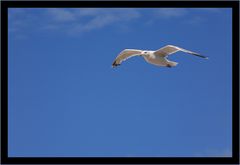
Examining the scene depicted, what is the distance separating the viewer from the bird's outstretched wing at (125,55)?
20.8 ft

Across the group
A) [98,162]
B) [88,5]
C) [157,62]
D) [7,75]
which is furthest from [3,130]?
[157,62]

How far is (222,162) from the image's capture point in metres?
3.43

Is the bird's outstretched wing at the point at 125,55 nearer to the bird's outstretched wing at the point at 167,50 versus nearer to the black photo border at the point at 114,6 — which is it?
the bird's outstretched wing at the point at 167,50

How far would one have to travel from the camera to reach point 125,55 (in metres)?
6.59

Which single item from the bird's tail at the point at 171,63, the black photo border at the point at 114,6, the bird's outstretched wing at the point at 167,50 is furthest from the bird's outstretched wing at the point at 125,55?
the black photo border at the point at 114,6

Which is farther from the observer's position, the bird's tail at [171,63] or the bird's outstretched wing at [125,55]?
the bird's outstretched wing at [125,55]

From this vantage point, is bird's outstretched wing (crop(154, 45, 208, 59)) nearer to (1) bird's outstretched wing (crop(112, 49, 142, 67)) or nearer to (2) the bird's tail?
(2) the bird's tail

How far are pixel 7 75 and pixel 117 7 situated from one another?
96 centimetres

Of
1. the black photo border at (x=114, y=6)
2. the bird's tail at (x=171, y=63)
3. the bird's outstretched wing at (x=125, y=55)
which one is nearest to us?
the black photo border at (x=114, y=6)

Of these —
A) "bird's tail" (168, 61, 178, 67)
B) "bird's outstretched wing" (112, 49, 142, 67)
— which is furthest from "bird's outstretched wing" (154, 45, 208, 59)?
"bird's outstretched wing" (112, 49, 142, 67)

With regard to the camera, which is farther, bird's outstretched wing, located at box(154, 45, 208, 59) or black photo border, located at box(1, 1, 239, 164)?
bird's outstretched wing, located at box(154, 45, 208, 59)

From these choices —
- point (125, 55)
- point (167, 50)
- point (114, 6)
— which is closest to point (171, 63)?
point (167, 50)

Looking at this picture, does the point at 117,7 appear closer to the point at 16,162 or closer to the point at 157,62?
the point at 16,162

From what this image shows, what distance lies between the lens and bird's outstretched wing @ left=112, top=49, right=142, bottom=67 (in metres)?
6.34
